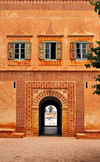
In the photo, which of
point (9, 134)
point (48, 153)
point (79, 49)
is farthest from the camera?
point (79, 49)

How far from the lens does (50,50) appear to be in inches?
579

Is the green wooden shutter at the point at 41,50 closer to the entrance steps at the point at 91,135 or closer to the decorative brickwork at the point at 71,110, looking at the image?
the decorative brickwork at the point at 71,110

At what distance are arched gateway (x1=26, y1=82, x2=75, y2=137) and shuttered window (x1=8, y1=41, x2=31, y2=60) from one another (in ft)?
6.03

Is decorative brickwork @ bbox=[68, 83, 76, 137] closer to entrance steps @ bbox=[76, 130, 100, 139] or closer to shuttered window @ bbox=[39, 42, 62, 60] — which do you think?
entrance steps @ bbox=[76, 130, 100, 139]

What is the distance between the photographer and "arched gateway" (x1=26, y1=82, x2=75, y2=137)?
14.3 metres

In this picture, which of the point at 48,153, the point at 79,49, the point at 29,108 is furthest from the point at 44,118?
the point at 48,153

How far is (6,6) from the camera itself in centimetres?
1499

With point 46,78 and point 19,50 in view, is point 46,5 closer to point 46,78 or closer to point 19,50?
point 19,50

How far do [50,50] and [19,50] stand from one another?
2.05 m

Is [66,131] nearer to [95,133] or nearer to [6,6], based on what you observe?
[95,133]

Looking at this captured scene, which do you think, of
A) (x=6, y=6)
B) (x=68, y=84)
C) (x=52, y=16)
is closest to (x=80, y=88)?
(x=68, y=84)

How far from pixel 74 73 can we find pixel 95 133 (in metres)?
3.98

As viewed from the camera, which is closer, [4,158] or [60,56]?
[4,158]

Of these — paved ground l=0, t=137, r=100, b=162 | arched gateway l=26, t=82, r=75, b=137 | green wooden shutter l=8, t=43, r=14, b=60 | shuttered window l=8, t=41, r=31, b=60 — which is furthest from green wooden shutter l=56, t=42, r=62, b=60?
paved ground l=0, t=137, r=100, b=162
